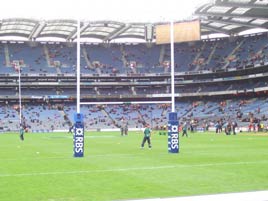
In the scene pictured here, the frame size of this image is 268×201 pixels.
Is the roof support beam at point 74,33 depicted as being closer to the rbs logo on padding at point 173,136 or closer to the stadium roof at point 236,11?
the stadium roof at point 236,11

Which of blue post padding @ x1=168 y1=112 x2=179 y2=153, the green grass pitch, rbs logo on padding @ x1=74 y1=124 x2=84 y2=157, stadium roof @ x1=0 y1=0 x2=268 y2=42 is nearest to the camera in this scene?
the green grass pitch

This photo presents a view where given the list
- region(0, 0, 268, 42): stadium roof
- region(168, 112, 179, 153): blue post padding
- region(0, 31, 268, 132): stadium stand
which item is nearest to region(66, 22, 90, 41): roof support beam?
region(0, 0, 268, 42): stadium roof

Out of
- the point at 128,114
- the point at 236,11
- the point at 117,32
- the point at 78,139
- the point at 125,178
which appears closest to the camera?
the point at 125,178

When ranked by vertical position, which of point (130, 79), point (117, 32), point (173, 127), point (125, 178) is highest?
point (117, 32)

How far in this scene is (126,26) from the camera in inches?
3014

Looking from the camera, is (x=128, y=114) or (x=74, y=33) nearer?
(x=74, y=33)

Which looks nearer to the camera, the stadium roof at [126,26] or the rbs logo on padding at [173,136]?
the rbs logo on padding at [173,136]

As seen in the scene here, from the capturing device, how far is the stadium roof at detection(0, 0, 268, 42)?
58.1 m

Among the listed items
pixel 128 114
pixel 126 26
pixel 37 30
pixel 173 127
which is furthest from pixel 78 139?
pixel 128 114

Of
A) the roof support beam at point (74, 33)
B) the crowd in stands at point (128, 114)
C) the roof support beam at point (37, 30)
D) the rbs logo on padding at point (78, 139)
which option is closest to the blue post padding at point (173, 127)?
the rbs logo on padding at point (78, 139)

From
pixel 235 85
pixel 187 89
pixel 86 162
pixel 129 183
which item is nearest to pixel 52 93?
pixel 187 89

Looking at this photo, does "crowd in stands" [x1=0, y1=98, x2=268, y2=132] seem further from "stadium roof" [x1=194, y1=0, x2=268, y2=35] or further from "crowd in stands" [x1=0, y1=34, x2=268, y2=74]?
"stadium roof" [x1=194, y1=0, x2=268, y2=35]

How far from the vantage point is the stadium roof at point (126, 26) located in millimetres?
58062

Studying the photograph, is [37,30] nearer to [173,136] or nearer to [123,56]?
[123,56]
